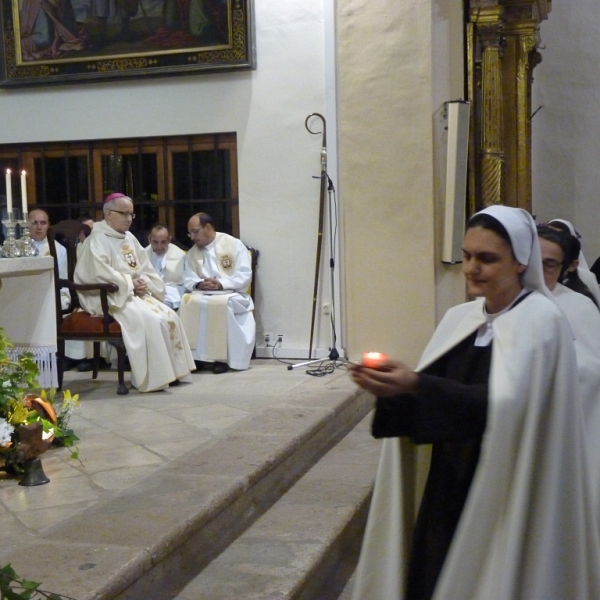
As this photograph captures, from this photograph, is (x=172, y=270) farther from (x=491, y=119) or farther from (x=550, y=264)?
(x=550, y=264)

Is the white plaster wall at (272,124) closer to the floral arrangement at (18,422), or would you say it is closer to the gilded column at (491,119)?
the gilded column at (491,119)

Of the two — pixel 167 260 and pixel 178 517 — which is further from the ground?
pixel 167 260

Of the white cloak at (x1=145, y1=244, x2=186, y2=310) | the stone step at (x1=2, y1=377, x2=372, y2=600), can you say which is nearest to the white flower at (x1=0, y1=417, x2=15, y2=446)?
the stone step at (x1=2, y1=377, x2=372, y2=600)

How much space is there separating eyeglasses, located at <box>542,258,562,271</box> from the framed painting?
505cm

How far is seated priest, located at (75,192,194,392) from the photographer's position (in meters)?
6.28

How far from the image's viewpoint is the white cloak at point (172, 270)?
25.6 ft

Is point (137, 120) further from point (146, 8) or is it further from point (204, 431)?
point (204, 431)

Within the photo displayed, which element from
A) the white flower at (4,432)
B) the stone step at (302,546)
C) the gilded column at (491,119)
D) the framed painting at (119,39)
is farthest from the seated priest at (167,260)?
the white flower at (4,432)

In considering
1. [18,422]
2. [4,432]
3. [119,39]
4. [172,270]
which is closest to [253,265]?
[172,270]

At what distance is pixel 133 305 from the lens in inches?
251

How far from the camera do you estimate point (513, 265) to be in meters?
2.11

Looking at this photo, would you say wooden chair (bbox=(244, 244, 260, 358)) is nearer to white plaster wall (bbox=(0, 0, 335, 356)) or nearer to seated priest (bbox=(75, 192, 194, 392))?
white plaster wall (bbox=(0, 0, 335, 356))

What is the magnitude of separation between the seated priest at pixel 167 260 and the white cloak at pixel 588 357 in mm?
4922

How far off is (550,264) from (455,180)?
4230 millimetres
